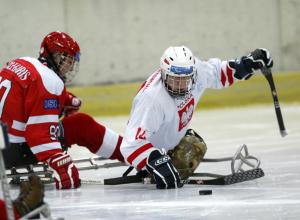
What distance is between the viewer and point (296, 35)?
30.5ft

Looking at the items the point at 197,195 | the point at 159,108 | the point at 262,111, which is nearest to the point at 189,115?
A: the point at 159,108

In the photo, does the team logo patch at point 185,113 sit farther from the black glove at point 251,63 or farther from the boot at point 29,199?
the boot at point 29,199

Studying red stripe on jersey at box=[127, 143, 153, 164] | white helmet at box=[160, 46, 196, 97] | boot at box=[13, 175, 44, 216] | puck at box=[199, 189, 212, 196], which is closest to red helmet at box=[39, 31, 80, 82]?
white helmet at box=[160, 46, 196, 97]

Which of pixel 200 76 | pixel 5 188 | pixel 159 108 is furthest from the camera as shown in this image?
pixel 200 76

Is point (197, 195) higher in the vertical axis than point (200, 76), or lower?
lower

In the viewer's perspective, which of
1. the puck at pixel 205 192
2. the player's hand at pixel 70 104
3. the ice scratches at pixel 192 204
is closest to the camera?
the ice scratches at pixel 192 204

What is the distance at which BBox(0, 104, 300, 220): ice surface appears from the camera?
3.85m

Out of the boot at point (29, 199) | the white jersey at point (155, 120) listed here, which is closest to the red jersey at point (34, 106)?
the white jersey at point (155, 120)

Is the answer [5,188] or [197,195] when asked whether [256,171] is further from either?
[5,188]

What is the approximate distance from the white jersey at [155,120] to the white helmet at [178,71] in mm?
67

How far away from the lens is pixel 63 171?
4770mm

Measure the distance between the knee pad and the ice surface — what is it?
0.16 m

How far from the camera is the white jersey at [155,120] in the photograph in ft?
15.2

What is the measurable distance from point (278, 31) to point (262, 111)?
1.08 meters
